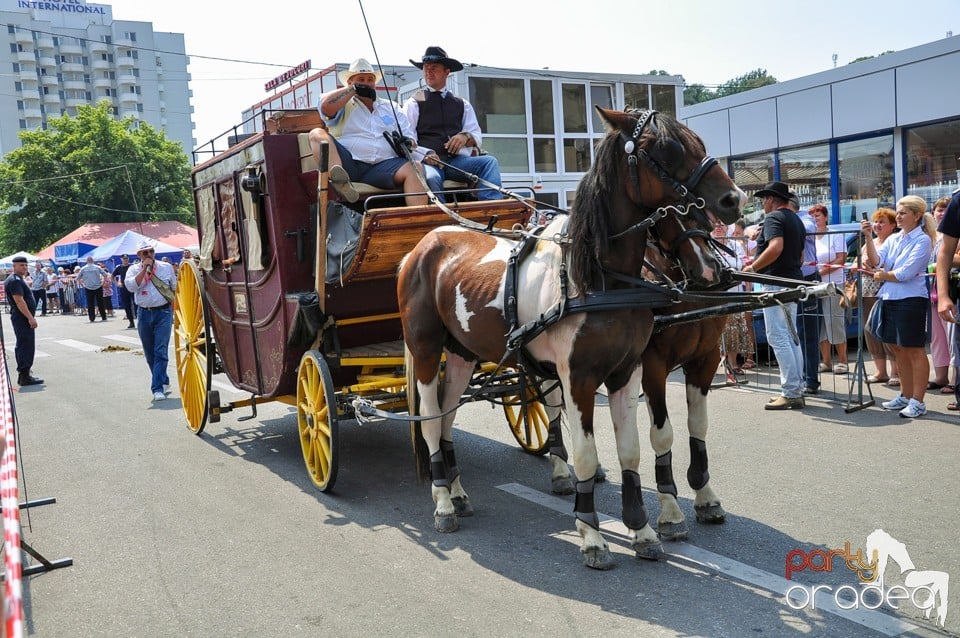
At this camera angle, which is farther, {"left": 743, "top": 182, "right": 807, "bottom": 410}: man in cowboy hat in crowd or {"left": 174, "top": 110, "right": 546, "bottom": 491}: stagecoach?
{"left": 743, "top": 182, "right": 807, "bottom": 410}: man in cowboy hat in crowd

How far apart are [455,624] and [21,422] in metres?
8.11

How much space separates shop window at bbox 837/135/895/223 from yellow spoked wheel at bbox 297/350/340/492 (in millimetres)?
11527

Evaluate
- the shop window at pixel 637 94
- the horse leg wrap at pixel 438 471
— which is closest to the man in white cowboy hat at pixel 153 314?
the horse leg wrap at pixel 438 471

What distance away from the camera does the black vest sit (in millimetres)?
6789

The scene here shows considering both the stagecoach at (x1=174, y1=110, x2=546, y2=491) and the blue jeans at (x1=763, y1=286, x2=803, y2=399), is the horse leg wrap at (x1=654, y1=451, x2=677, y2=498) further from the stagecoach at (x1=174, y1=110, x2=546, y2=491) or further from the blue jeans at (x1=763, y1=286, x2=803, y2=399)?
the blue jeans at (x1=763, y1=286, x2=803, y2=399)

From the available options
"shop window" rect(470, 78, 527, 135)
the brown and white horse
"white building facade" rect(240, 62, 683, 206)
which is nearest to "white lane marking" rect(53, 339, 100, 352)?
"white building facade" rect(240, 62, 683, 206)

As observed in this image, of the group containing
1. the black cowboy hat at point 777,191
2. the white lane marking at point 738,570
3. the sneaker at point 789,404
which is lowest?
the sneaker at point 789,404

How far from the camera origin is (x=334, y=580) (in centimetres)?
437

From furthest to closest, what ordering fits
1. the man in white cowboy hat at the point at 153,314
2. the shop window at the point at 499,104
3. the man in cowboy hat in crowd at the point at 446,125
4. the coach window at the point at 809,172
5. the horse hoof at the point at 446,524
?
the shop window at the point at 499,104 < the coach window at the point at 809,172 < the man in white cowboy hat at the point at 153,314 < the man in cowboy hat in crowd at the point at 446,125 < the horse hoof at the point at 446,524

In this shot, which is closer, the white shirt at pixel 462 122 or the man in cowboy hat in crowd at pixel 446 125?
the man in cowboy hat in crowd at pixel 446 125

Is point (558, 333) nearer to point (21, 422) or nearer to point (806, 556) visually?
point (806, 556)

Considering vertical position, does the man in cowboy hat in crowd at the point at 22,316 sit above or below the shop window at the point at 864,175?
below

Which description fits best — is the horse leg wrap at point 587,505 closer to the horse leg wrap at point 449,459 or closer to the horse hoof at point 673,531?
the horse hoof at point 673,531

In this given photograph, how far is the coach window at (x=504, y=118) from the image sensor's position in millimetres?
20703
